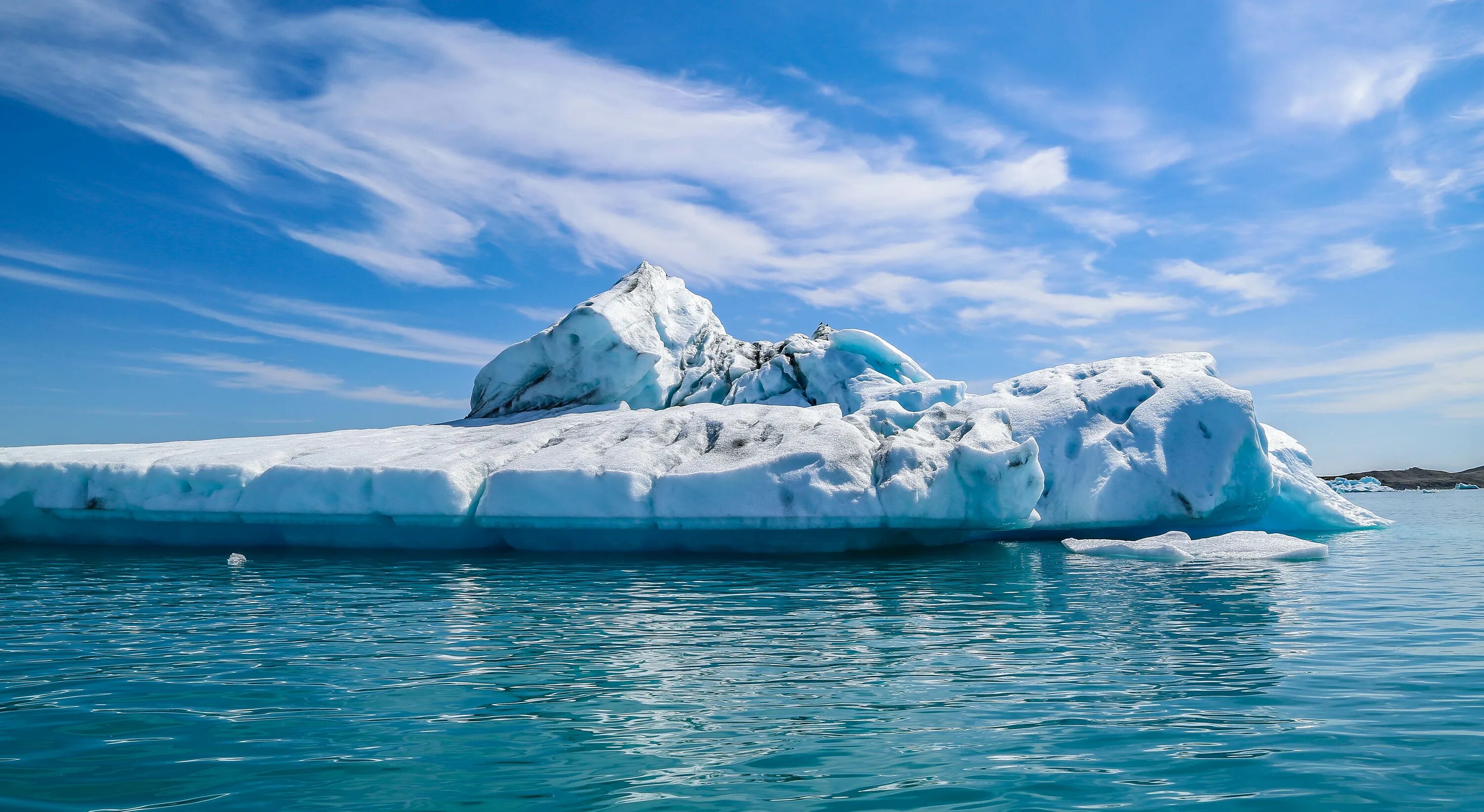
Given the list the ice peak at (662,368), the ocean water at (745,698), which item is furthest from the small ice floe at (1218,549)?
the ice peak at (662,368)

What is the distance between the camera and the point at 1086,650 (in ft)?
19.6

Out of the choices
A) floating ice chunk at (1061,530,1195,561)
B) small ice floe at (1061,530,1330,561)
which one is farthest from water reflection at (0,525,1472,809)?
small ice floe at (1061,530,1330,561)

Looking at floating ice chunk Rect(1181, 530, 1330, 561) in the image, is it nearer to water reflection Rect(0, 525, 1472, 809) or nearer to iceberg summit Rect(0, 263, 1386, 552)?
iceberg summit Rect(0, 263, 1386, 552)

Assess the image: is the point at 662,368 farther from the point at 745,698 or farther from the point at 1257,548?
the point at 745,698

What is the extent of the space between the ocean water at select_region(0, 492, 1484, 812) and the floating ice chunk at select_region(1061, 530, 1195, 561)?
134 inches

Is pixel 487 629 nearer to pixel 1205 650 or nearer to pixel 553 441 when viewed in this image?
pixel 1205 650

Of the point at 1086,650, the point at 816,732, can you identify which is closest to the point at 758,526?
the point at 1086,650

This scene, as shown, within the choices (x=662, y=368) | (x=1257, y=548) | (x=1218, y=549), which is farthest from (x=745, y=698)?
(x=662, y=368)

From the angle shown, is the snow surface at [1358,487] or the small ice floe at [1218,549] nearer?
the small ice floe at [1218,549]

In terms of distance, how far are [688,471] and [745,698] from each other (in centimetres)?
807

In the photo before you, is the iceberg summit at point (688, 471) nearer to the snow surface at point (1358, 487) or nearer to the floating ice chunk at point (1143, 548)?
the floating ice chunk at point (1143, 548)

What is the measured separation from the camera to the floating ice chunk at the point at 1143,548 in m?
12.8

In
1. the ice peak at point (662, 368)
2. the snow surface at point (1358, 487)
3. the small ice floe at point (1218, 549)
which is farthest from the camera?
the snow surface at point (1358, 487)

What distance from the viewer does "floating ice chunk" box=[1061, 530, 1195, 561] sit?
12766 mm
